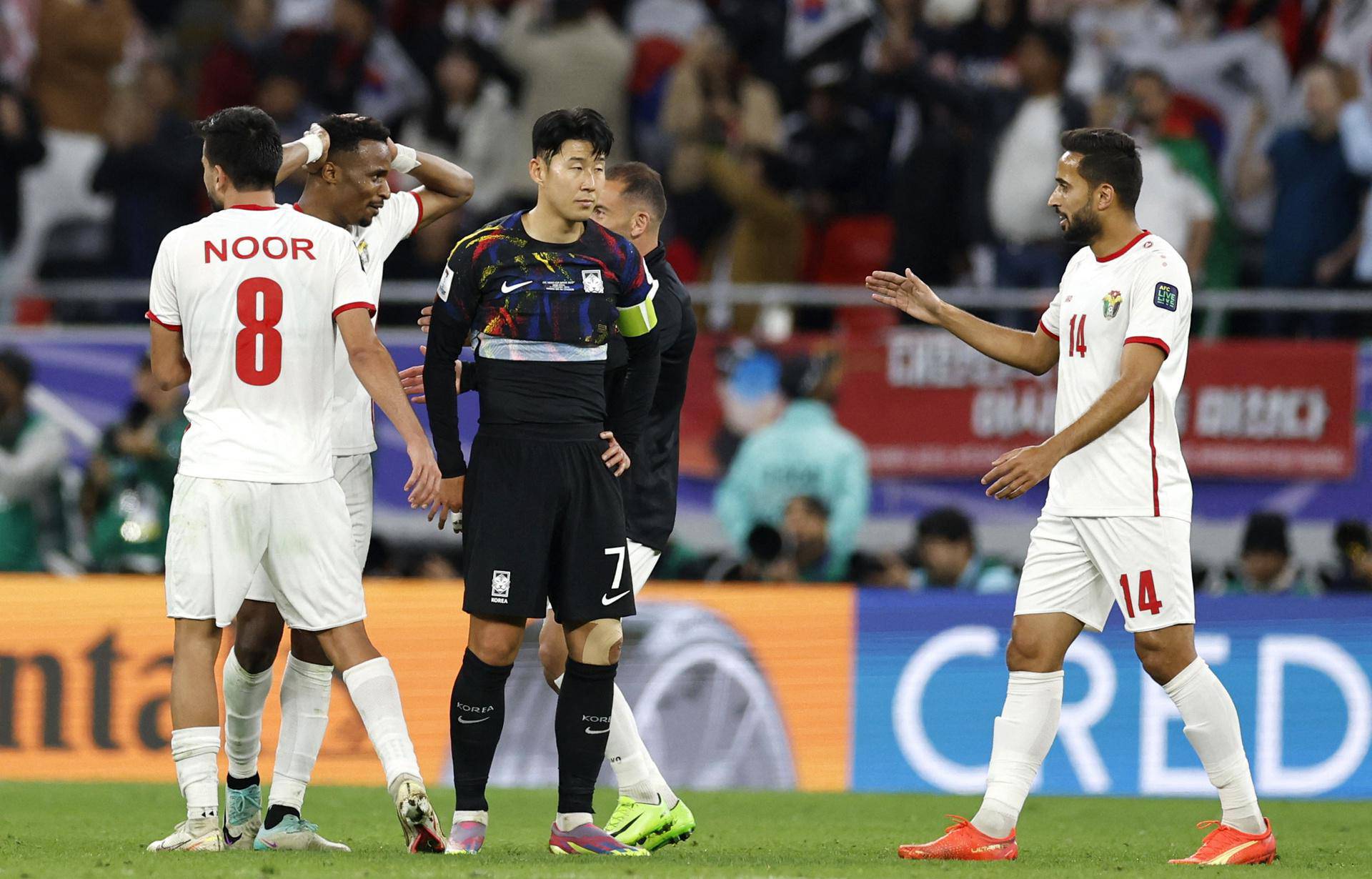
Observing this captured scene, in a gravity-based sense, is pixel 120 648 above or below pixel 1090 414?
below

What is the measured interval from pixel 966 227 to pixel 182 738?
8035mm

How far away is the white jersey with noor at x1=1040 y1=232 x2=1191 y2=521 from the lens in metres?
6.70

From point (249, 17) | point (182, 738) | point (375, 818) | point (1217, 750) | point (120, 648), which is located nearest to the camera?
point (182, 738)

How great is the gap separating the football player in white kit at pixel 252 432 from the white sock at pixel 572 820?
0.46 m

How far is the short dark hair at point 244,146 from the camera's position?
253 inches

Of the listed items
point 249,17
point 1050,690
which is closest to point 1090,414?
point 1050,690

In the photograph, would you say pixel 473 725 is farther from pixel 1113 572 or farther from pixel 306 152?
pixel 1113 572

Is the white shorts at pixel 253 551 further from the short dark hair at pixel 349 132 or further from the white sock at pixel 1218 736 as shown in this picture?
the white sock at pixel 1218 736

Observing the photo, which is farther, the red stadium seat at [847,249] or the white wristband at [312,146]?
the red stadium seat at [847,249]

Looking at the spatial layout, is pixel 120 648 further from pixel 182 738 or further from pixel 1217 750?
pixel 1217 750

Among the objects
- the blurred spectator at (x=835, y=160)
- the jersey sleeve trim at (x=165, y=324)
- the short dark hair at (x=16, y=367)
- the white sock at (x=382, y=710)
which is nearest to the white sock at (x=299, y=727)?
the white sock at (x=382, y=710)

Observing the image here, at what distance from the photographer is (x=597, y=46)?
46.2 ft

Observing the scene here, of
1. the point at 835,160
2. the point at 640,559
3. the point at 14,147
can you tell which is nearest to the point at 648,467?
the point at 640,559

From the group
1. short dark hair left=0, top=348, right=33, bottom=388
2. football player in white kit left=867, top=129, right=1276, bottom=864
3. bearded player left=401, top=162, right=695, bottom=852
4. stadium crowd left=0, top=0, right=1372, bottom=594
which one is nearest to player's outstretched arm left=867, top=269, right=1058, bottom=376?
football player in white kit left=867, top=129, right=1276, bottom=864
